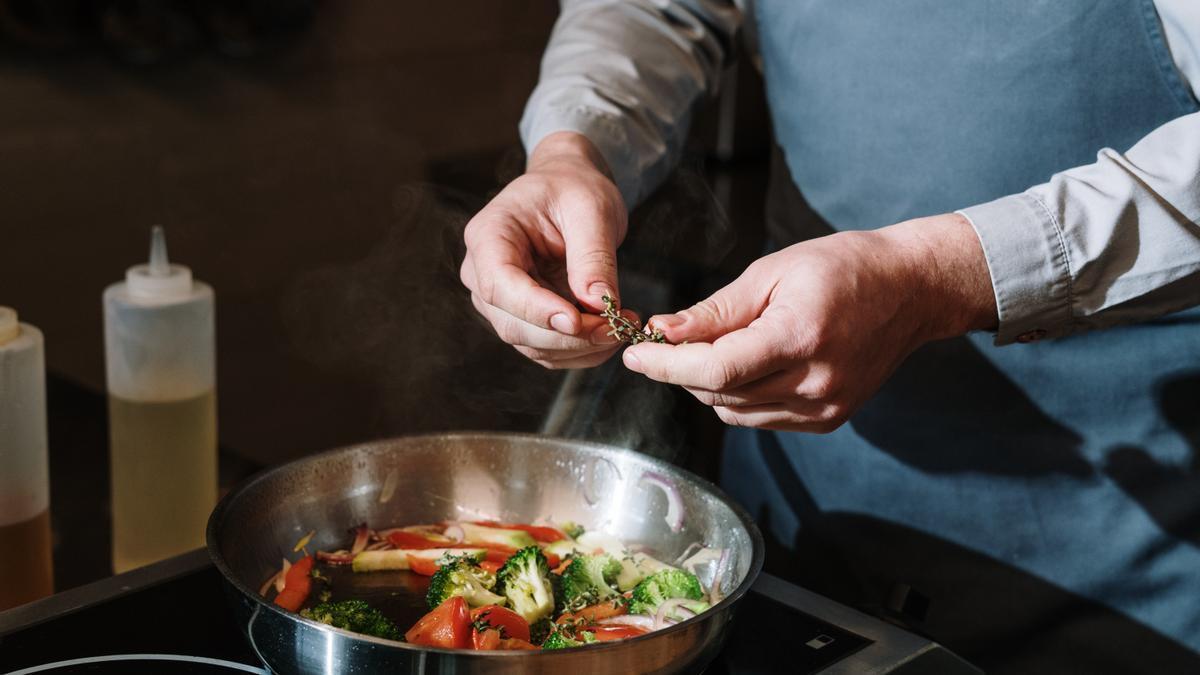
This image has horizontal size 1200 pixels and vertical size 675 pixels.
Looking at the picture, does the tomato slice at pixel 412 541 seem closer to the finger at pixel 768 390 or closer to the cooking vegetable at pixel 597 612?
the cooking vegetable at pixel 597 612

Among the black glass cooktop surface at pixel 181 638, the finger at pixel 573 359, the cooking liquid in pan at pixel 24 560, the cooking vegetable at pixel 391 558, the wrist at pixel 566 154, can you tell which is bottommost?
the cooking liquid in pan at pixel 24 560

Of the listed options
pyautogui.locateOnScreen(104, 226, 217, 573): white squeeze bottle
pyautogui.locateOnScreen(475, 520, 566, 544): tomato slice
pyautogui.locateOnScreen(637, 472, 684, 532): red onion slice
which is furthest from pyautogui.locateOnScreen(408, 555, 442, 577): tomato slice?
pyautogui.locateOnScreen(104, 226, 217, 573): white squeeze bottle

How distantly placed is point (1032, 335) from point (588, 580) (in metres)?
0.50

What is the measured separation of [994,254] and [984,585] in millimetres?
538

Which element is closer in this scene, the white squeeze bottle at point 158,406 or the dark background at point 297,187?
the white squeeze bottle at point 158,406

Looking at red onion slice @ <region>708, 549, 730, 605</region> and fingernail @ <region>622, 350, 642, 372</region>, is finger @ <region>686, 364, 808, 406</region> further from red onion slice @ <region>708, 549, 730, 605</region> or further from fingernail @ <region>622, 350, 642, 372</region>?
red onion slice @ <region>708, 549, 730, 605</region>

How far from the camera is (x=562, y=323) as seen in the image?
1062 millimetres

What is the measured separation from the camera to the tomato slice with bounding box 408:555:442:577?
1.14 m

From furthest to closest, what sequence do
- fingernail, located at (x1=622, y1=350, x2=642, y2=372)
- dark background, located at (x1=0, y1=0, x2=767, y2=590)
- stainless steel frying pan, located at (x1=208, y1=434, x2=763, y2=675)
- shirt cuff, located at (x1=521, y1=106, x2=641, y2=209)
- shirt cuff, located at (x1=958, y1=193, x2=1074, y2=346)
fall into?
1. dark background, located at (x1=0, y1=0, x2=767, y2=590)
2. shirt cuff, located at (x1=521, y1=106, x2=641, y2=209)
3. shirt cuff, located at (x1=958, y1=193, x2=1074, y2=346)
4. fingernail, located at (x1=622, y1=350, x2=642, y2=372)
5. stainless steel frying pan, located at (x1=208, y1=434, x2=763, y2=675)

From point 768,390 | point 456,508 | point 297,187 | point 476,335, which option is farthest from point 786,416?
point 297,187

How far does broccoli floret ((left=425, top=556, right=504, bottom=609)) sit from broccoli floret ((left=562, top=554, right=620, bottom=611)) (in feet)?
0.23

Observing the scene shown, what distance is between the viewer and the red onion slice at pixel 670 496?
1179 millimetres

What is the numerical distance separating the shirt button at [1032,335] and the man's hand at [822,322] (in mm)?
55

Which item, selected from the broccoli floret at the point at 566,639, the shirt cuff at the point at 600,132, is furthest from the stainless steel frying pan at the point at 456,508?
the shirt cuff at the point at 600,132
